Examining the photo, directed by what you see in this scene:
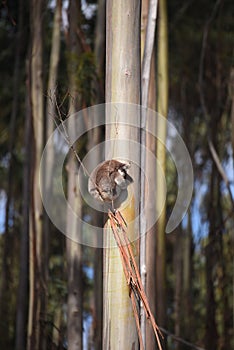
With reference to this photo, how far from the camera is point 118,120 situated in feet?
5.73

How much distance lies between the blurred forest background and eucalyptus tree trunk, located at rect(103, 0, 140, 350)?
0.37 m

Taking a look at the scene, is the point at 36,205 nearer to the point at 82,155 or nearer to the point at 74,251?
the point at 74,251

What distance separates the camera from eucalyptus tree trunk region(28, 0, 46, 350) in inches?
117

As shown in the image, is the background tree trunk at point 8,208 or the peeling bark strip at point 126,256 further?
the background tree trunk at point 8,208

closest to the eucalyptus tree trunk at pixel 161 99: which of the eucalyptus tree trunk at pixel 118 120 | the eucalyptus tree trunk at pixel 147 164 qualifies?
the eucalyptus tree trunk at pixel 147 164

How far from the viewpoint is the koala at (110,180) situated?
66.2 inches

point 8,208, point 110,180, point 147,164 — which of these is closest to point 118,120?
point 110,180

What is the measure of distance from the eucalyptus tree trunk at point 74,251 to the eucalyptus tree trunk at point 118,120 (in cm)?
92

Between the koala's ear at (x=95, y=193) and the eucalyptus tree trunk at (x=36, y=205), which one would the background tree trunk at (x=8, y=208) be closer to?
the eucalyptus tree trunk at (x=36, y=205)

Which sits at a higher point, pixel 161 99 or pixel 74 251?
pixel 161 99

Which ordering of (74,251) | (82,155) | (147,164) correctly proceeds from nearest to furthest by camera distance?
(147,164)
(74,251)
(82,155)

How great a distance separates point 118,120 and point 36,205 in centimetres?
142

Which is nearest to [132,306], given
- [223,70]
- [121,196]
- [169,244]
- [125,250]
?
[125,250]

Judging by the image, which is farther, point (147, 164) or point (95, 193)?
point (147, 164)
